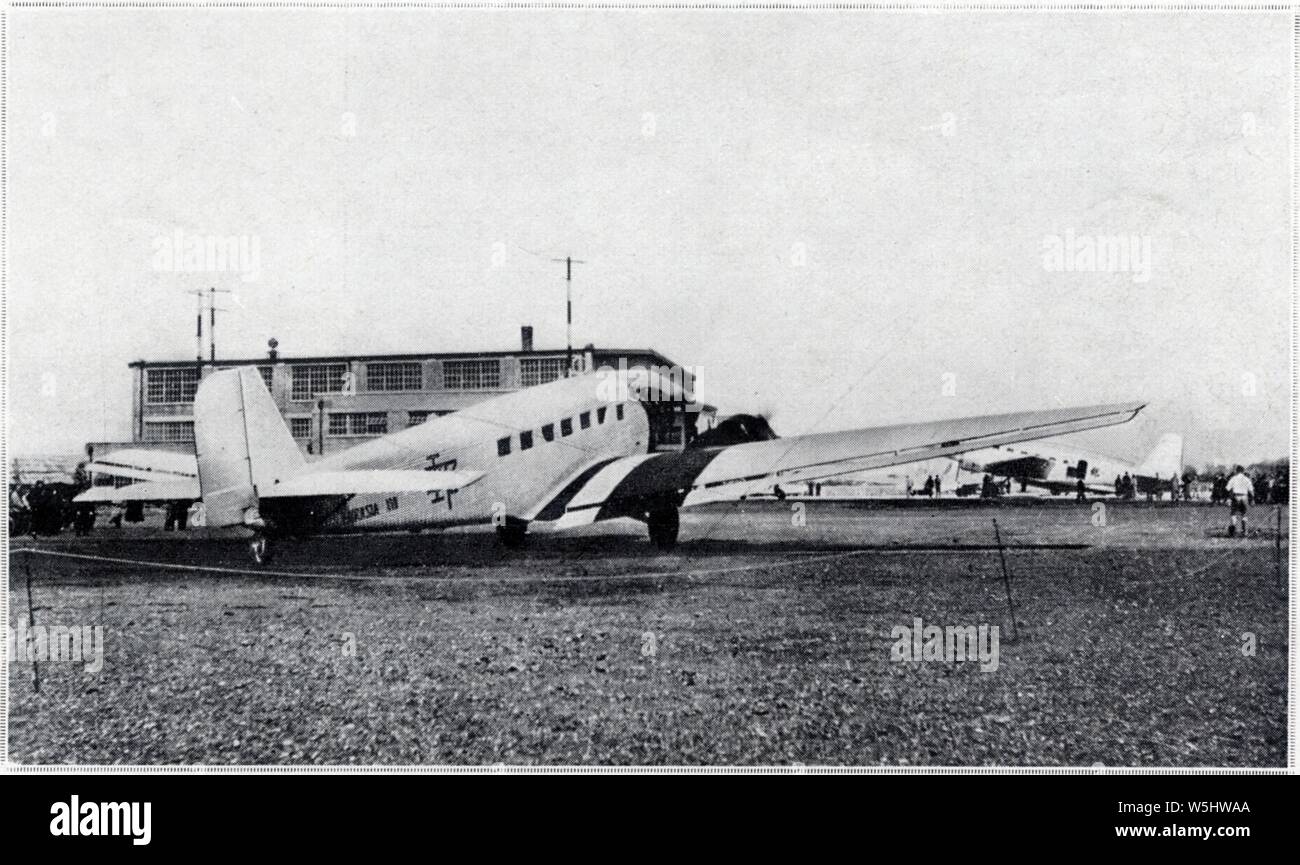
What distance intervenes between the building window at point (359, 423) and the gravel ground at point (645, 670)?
1.88m

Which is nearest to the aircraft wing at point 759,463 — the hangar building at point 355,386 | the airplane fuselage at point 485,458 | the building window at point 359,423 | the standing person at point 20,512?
the airplane fuselage at point 485,458

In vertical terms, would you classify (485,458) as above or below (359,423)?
below

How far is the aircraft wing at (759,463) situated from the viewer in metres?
12.0

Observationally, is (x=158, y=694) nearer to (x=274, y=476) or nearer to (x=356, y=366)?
(x=274, y=476)

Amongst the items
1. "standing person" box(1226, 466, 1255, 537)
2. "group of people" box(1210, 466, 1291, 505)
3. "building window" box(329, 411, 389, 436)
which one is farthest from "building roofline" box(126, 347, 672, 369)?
"standing person" box(1226, 466, 1255, 537)

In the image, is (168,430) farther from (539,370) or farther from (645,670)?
(645,670)

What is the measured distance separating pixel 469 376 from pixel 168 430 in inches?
192

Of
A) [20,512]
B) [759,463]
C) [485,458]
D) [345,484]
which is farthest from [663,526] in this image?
[20,512]

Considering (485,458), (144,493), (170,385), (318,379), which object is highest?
(318,379)

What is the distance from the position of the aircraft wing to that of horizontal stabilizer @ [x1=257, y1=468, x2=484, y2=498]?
9.74 ft

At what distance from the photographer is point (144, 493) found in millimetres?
12531

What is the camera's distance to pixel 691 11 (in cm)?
923

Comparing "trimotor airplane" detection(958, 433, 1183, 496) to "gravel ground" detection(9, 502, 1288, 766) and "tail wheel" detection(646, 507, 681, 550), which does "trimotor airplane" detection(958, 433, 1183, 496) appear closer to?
"tail wheel" detection(646, 507, 681, 550)

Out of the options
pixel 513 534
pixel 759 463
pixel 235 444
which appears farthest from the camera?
pixel 513 534
